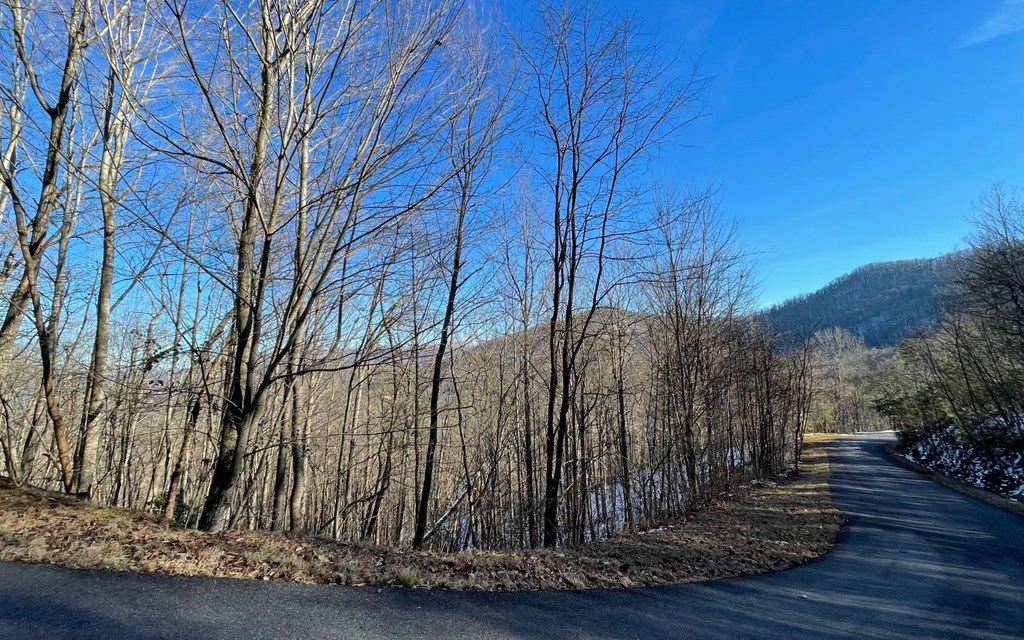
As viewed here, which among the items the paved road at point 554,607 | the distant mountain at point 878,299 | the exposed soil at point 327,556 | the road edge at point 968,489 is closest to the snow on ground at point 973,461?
the road edge at point 968,489

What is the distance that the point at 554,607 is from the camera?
3.79 metres

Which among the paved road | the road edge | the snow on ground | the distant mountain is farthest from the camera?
the distant mountain

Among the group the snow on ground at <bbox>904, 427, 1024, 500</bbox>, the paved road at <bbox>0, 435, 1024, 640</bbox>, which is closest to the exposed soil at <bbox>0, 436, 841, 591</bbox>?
the paved road at <bbox>0, 435, 1024, 640</bbox>

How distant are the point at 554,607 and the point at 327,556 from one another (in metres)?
2.09

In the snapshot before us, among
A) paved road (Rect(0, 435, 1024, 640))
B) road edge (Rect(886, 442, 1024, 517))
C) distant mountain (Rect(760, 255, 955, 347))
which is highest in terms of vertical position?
distant mountain (Rect(760, 255, 955, 347))

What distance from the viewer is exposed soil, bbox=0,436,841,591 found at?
12.4 ft

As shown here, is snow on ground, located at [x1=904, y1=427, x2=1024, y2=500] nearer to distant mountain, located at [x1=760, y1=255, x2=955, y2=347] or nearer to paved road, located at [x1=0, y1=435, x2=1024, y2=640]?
paved road, located at [x1=0, y1=435, x2=1024, y2=640]

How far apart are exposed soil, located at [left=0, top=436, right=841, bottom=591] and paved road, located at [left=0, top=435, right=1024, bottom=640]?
9.4 inches

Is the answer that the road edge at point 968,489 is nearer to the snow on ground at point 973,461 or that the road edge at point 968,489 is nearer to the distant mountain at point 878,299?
the snow on ground at point 973,461

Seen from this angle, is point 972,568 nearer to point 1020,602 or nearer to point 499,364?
point 1020,602

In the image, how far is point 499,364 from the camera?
1427 cm

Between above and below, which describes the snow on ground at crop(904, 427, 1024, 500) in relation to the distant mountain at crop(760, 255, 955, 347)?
below

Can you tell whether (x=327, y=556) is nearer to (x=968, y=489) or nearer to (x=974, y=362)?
(x=968, y=489)

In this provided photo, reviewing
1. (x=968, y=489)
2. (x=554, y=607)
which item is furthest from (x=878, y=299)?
(x=554, y=607)
